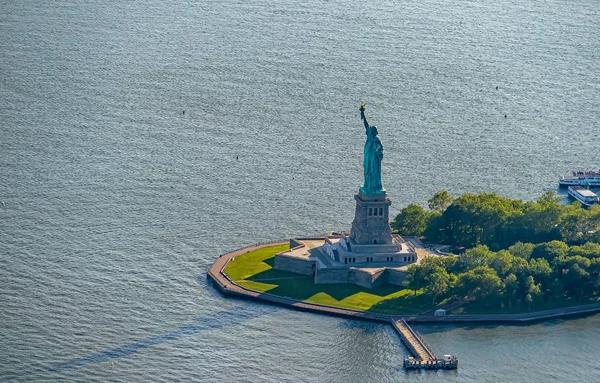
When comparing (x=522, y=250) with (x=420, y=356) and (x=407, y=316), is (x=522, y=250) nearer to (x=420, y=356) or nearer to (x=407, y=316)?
(x=407, y=316)

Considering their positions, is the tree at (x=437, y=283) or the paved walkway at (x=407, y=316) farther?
the tree at (x=437, y=283)

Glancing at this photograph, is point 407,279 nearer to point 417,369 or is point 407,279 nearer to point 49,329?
point 417,369

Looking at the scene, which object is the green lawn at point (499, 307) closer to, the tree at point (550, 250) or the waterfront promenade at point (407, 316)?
the waterfront promenade at point (407, 316)

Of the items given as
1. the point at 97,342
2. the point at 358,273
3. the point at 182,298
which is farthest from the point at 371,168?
the point at 97,342

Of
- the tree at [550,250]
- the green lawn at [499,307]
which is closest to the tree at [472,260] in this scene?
the green lawn at [499,307]

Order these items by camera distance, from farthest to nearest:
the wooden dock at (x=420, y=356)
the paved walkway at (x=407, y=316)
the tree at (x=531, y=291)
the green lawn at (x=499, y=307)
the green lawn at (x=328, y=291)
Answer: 1. the green lawn at (x=328, y=291)
2. the tree at (x=531, y=291)
3. the green lawn at (x=499, y=307)
4. the paved walkway at (x=407, y=316)
5. the wooden dock at (x=420, y=356)

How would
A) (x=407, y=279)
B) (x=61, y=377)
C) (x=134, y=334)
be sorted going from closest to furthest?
1. (x=61, y=377)
2. (x=134, y=334)
3. (x=407, y=279)
